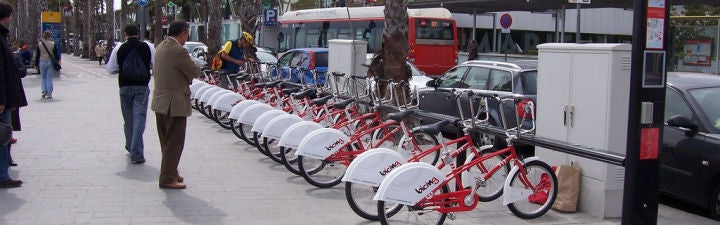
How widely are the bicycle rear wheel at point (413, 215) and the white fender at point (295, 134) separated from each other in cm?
207

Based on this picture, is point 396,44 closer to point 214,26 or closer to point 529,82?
point 529,82

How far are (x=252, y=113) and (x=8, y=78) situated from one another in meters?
3.05

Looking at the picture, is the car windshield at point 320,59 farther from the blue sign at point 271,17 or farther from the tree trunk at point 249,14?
the blue sign at point 271,17

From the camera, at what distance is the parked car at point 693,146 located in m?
6.67

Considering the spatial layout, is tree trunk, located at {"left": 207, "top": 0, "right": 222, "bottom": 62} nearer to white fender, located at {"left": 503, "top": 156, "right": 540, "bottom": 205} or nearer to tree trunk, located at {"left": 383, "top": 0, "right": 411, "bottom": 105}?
tree trunk, located at {"left": 383, "top": 0, "right": 411, "bottom": 105}

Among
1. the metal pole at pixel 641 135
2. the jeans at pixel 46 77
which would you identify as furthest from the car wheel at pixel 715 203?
the jeans at pixel 46 77

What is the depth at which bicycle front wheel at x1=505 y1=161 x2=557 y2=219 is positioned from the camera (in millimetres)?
6324

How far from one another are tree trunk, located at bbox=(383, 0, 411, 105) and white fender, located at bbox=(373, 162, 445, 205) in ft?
16.5

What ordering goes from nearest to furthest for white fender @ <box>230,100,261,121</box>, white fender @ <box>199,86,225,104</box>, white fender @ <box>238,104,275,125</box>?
white fender @ <box>238,104,275,125</box>
white fender @ <box>230,100,261,121</box>
white fender @ <box>199,86,225,104</box>

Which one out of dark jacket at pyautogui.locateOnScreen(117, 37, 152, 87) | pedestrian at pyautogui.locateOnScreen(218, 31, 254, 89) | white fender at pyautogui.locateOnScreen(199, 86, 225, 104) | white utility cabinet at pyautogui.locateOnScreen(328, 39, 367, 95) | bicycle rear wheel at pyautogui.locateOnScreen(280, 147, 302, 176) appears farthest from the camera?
pedestrian at pyautogui.locateOnScreen(218, 31, 254, 89)

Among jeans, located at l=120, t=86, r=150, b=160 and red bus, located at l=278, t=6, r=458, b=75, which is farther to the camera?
red bus, located at l=278, t=6, r=458, b=75

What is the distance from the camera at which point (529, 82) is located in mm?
10625

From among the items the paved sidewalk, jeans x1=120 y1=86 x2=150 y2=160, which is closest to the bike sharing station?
the paved sidewalk

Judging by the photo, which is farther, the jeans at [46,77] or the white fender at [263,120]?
the jeans at [46,77]
